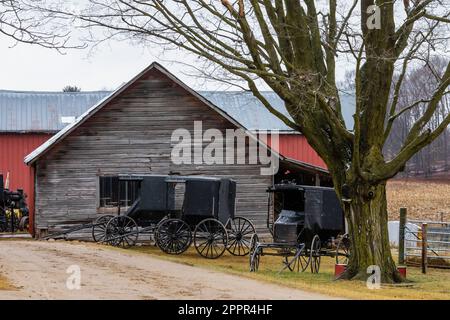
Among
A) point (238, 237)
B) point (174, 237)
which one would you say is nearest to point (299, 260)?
point (238, 237)

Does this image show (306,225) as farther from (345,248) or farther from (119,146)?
(119,146)

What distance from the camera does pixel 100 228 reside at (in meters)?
32.7

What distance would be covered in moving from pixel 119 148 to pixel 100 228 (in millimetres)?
3306

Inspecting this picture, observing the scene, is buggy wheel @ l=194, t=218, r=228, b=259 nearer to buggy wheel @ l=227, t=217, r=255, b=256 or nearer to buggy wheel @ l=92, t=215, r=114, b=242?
buggy wheel @ l=227, t=217, r=255, b=256

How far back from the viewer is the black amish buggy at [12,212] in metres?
37.2

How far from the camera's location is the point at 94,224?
30.9 meters

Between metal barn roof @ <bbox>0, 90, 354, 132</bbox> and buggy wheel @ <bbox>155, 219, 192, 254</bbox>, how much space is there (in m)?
18.5

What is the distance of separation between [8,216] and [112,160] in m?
7.04

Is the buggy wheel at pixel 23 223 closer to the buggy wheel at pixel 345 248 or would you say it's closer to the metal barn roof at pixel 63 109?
the metal barn roof at pixel 63 109

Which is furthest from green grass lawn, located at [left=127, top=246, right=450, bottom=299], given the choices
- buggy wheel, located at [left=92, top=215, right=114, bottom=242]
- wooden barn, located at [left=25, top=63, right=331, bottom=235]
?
wooden barn, located at [left=25, top=63, right=331, bottom=235]

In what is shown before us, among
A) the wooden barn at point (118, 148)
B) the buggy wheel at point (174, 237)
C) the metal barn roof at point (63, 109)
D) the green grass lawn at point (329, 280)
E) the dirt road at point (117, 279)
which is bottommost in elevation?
the green grass lawn at point (329, 280)

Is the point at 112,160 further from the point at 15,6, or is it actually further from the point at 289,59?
the point at 15,6

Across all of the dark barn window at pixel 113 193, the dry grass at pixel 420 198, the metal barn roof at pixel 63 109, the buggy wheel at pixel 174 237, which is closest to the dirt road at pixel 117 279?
the buggy wheel at pixel 174 237
